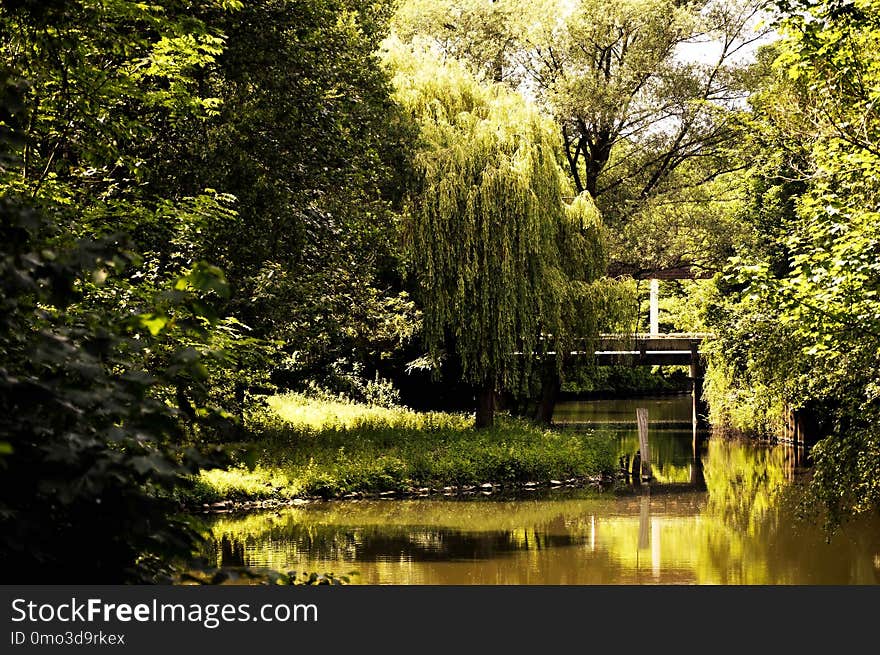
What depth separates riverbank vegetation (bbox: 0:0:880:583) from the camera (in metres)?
3.03

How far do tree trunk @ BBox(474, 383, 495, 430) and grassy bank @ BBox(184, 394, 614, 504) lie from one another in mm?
241

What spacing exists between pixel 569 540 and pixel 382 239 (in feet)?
19.9

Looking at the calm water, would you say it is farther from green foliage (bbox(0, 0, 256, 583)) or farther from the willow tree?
green foliage (bbox(0, 0, 256, 583))

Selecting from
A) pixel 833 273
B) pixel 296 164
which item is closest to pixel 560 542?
pixel 833 273

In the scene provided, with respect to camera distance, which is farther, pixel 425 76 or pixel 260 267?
pixel 425 76

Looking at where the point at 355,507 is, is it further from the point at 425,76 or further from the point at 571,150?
the point at 571,150

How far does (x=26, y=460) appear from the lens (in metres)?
2.79

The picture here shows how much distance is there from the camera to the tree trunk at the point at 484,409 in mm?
20891

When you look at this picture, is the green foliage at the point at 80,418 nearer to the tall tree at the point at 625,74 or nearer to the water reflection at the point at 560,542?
the water reflection at the point at 560,542

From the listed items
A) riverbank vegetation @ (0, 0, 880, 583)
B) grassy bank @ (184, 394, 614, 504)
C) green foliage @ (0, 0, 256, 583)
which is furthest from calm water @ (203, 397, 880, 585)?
green foliage @ (0, 0, 256, 583)

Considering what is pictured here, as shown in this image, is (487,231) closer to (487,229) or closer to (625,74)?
(487,229)

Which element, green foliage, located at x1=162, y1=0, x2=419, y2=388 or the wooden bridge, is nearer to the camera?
green foliage, located at x1=162, y1=0, x2=419, y2=388
